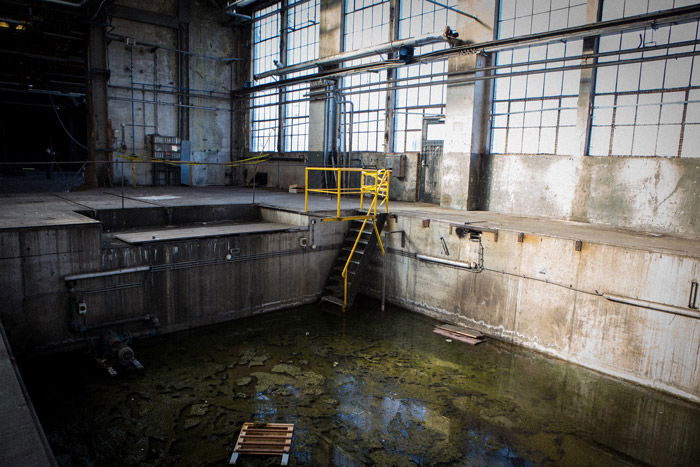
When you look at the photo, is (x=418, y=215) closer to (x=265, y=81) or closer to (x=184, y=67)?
(x=265, y=81)

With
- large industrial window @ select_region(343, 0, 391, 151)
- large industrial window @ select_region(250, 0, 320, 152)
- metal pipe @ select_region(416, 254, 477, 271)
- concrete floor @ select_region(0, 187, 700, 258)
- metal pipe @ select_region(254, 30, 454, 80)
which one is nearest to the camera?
concrete floor @ select_region(0, 187, 700, 258)

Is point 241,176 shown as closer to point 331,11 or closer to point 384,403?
point 331,11

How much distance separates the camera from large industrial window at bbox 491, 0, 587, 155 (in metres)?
11.7

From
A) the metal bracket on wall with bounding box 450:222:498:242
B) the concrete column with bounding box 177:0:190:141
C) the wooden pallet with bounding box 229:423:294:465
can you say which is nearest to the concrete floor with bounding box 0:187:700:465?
the metal bracket on wall with bounding box 450:222:498:242

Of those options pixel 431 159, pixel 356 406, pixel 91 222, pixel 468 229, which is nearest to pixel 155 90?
pixel 431 159

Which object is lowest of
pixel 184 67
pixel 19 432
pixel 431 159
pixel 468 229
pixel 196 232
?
pixel 19 432

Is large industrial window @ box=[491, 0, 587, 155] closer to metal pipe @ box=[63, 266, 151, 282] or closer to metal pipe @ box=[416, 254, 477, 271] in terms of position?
metal pipe @ box=[416, 254, 477, 271]

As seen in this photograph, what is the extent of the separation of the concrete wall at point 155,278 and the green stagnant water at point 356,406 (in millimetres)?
646

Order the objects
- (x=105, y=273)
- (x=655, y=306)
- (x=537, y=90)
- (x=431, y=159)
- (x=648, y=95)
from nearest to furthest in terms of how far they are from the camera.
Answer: (x=655, y=306), (x=105, y=273), (x=648, y=95), (x=537, y=90), (x=431, y=159)

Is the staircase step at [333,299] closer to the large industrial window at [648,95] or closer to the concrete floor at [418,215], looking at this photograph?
the concrete floor at [418,215]

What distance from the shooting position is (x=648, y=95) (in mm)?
10484

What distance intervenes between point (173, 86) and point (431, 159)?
12.8 meters

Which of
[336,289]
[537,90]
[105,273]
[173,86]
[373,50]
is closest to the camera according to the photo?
[105,273]

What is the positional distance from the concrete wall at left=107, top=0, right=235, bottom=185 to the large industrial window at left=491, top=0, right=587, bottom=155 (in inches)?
559
